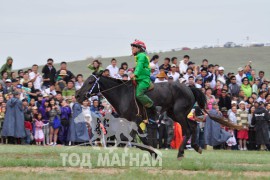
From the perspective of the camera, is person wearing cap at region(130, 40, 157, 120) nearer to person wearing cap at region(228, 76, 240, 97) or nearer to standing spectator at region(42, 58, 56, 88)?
standing spectator at region(42, 58, 56, 88)

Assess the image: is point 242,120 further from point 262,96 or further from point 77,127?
point 77,127

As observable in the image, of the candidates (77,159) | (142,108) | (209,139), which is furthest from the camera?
(209,139)

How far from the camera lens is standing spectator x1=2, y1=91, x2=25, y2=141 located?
22438mm

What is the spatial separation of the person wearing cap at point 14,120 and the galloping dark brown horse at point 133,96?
7268mm

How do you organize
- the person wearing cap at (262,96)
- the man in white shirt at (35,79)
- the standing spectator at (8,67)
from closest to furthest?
the standing spectator at (8,67), the man in white shirt at (35,79), the person wearing cap at (262,96)

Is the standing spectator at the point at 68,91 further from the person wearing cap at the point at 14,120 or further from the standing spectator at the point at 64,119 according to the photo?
the person wearing cap at the point at 14,120

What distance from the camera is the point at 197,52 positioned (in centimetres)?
4616

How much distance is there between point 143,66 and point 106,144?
24.5ft

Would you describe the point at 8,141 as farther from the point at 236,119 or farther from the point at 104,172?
the point at 104,172

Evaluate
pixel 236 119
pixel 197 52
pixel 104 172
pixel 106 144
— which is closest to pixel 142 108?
pixel 104 172

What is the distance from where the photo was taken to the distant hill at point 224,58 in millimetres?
40000

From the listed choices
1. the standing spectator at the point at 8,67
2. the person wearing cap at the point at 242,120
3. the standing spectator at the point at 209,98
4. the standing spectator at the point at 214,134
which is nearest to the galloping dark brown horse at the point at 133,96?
the standing spectator at the point at 209,98

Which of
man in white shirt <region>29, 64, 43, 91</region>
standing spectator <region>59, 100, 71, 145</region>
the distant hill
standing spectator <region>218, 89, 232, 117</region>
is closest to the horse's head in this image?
standing spectator <region>59, 100, 71, 145</region>

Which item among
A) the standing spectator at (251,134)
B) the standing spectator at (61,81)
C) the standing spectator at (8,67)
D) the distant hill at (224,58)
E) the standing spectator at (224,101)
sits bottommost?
the standing spectator at (251,134)
